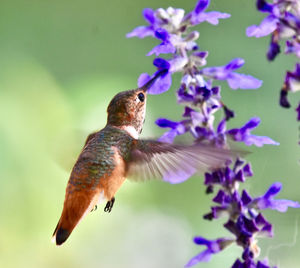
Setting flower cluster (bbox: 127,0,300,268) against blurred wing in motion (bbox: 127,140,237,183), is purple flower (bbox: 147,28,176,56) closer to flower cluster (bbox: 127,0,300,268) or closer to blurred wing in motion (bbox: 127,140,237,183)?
flower cluster (bbox: 127,0,300,268)

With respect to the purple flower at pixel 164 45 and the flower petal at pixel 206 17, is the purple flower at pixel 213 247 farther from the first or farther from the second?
the flower petal at pixel 206 17

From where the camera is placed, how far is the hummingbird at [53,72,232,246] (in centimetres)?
177

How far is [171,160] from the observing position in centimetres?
169

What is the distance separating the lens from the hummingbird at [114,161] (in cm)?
177

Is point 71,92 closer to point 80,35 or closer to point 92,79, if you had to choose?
point 92,79

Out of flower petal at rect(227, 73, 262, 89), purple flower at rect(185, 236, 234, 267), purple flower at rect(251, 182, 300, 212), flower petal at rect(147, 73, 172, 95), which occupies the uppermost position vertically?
flower petal at rect(227, 73, 262, 89)

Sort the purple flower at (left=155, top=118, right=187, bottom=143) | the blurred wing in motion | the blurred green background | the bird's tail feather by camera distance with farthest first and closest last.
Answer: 1. the blurred green background
2. the bird's tail feather
3. the purple flower at (left=155, top=118, right=187, bottom=143)
4. the blurred wing in motion

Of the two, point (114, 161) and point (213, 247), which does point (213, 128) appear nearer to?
point (213, 247)

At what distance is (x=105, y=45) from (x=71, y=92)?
894 millimetres

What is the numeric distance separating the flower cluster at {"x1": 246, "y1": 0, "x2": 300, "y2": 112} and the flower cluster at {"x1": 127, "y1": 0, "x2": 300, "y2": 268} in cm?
21

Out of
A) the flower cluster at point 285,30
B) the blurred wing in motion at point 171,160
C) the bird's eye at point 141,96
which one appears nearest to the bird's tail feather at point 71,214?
the blurred wing in motion at point 171,160

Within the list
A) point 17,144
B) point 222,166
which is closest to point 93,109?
point 17,144

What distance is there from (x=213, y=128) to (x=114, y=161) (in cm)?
57

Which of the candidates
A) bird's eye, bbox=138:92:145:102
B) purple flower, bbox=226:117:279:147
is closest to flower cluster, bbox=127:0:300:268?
purple flower, bbox=226:117:279:147
